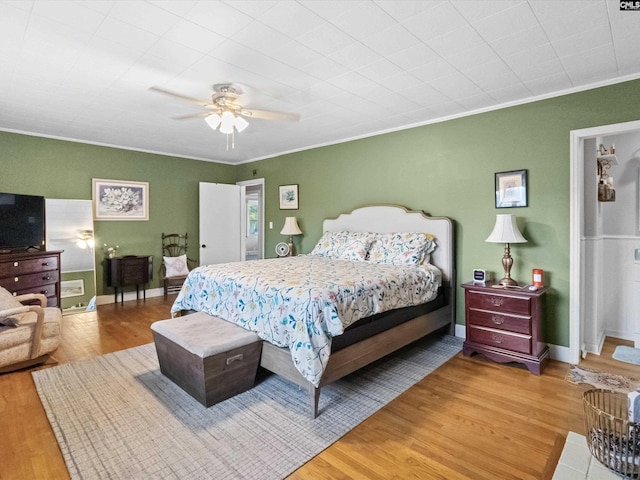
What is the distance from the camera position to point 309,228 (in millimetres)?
5652

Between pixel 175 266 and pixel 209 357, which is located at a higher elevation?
pixel 175 266

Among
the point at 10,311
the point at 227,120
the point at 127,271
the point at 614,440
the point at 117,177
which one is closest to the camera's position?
the point at 614,440

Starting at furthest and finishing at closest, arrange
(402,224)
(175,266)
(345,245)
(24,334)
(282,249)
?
(175,266) < (282,249) < (345,245) < (402,224) < (24,334)

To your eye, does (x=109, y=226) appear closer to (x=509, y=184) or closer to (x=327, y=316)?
(x=327, y=316)

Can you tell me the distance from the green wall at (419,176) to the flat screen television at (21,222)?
0.50 m

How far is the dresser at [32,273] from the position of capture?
13.3ft

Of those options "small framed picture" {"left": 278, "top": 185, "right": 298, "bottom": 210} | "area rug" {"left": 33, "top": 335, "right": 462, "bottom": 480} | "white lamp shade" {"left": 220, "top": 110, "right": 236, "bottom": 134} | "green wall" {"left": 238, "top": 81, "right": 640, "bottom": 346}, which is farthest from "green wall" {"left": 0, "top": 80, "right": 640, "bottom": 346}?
"white lamp shade" {"left": 220, "top": 110, "right": 236, "bottom": 134}

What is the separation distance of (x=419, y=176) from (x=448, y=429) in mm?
2894

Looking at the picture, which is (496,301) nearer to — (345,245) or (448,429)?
(448,429)

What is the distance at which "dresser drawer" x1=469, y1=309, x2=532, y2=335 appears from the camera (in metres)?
3.03

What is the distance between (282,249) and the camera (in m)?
5.78

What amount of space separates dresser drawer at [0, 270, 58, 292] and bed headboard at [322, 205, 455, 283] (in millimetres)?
3694

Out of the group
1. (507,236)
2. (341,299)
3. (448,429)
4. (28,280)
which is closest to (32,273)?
(28,280)

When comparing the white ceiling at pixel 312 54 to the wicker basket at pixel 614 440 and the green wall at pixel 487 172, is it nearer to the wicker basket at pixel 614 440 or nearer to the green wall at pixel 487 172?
the green wall at pixel 487 172
